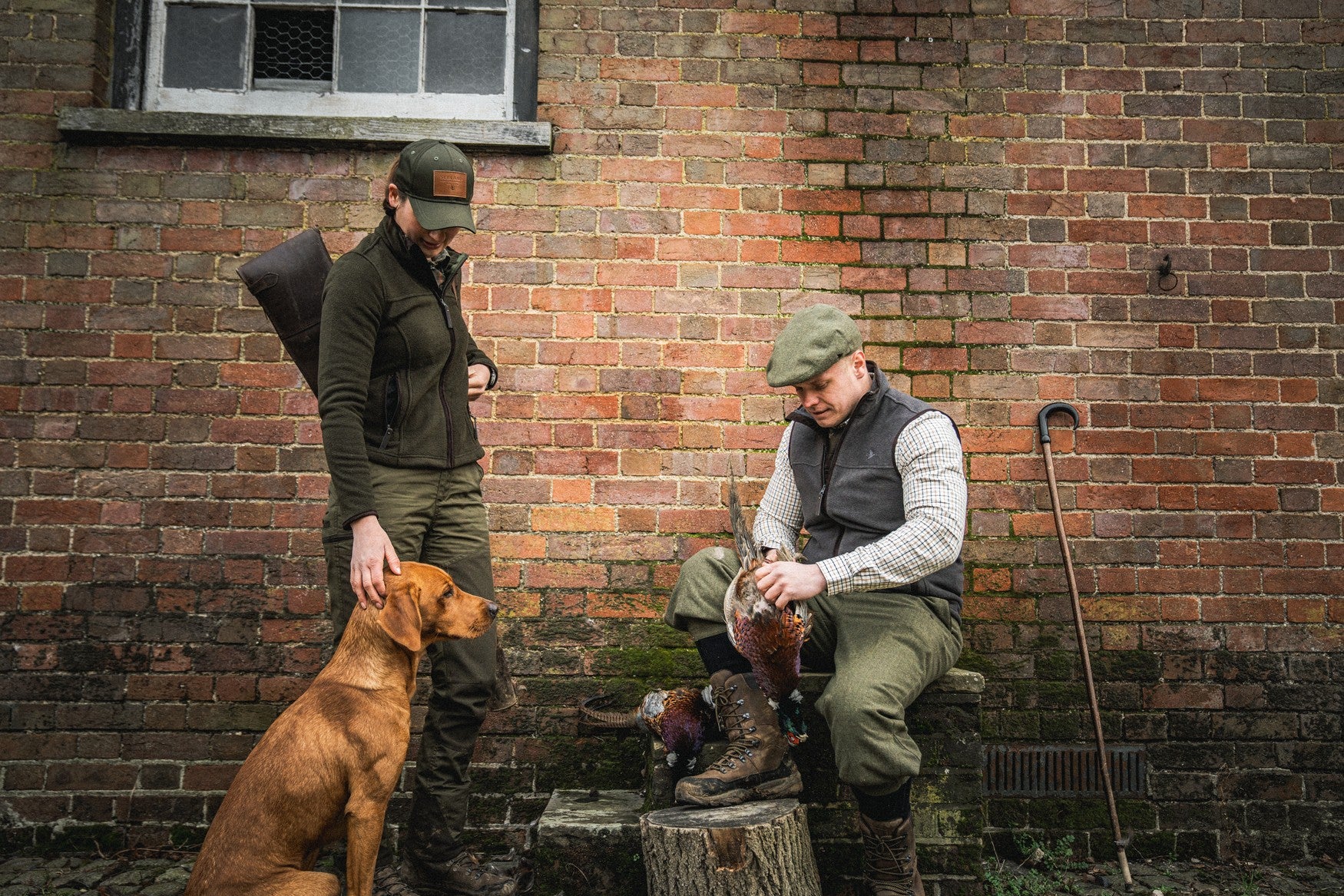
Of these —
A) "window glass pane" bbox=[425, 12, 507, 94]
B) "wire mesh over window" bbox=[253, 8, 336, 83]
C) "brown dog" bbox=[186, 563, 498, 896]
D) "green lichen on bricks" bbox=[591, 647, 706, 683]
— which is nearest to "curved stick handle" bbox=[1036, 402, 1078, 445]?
"green lichen on bricks" bbox=[591, 647, 706, 683]

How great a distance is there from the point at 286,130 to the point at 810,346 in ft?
8.21

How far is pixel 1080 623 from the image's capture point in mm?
3654

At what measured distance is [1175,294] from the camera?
13.0 ft

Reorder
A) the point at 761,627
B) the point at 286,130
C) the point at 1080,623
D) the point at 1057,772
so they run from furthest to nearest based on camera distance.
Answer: the point at 286,130, the point at 1057,772, the point at 1080,623, the point at 761,627

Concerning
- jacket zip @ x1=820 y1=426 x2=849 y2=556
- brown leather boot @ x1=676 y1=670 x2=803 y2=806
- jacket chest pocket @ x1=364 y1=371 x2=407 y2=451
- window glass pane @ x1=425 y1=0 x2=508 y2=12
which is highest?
window glass pane @ x1=425 y1=0 x2=508 y2=12

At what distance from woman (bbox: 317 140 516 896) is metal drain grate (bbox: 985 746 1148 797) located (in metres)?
2.00

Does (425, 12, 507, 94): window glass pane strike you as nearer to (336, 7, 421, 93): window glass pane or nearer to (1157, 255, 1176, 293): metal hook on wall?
(336, 7, 421, 93): window glass pane

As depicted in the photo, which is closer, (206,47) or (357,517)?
(357,517)

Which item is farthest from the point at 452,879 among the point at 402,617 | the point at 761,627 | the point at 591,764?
the point at 761,627

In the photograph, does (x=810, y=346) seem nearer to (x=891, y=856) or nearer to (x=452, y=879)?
(x=891, y=856)

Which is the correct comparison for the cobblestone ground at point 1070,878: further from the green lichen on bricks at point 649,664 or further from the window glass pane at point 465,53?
the window glass pane at point 465,53

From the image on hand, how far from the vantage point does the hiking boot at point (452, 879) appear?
3045 mm

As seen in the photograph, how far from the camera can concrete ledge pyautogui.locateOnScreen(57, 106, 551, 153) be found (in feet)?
12.6

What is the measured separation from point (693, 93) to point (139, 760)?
358 cm
